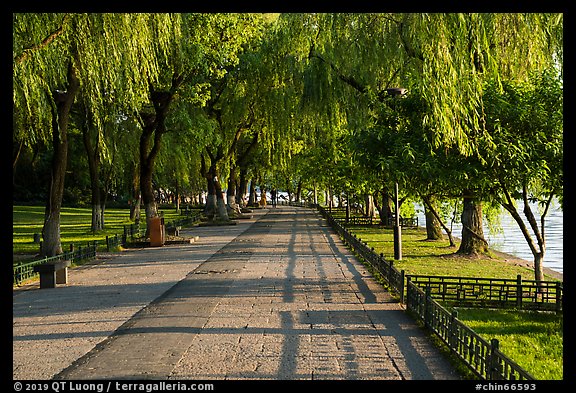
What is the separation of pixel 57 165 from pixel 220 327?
11805mm

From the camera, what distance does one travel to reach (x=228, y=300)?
44.1 feet

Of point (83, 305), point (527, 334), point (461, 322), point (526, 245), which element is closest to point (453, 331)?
point (461, 322)

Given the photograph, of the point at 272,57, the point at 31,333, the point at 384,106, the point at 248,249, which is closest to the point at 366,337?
the point at 31,333

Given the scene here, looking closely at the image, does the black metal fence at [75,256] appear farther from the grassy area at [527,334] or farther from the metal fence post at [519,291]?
the metal fence post at [519,291]

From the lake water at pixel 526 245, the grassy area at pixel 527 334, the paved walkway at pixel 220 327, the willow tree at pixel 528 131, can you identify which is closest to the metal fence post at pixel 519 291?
the grassy area at pixel 527 334

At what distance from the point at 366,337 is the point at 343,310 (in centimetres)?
231

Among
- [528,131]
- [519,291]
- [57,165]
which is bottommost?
[519,291]

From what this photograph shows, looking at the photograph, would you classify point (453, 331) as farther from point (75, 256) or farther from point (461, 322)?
point (75, 256)

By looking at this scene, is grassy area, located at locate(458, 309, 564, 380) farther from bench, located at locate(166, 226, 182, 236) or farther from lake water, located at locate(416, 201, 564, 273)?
bench, located at locate(166, 226, 182, 236)

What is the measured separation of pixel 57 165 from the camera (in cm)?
2009

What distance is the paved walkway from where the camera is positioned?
8.18 m

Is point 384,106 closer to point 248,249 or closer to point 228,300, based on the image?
point 228,300

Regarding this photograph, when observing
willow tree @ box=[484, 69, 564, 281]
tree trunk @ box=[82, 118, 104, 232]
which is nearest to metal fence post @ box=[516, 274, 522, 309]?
willow tree @ box=[484, 69, 564, 281]

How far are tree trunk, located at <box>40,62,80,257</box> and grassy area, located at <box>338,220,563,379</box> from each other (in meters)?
11.4
